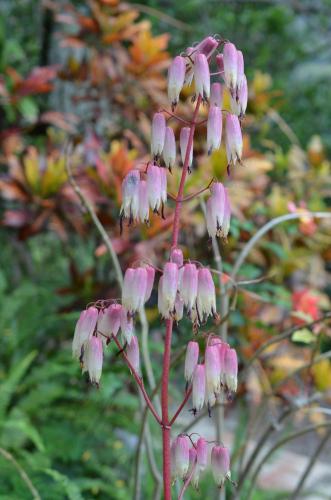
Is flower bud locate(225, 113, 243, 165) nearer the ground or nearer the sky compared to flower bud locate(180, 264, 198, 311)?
nearer the sky

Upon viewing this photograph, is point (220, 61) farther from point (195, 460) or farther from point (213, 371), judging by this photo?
point (195, 460)

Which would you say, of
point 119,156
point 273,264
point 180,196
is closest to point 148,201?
point 180,196

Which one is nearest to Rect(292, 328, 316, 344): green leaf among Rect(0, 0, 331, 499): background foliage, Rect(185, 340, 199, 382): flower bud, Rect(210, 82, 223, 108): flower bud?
Rect(0, 0, 331, 499): background foliage

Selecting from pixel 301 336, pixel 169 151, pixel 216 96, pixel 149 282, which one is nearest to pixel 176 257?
pixel 149 282

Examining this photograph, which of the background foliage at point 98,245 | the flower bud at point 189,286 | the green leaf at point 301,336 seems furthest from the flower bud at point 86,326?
the background foliage at point 98,245

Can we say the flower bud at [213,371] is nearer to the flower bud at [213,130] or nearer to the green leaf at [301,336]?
the flower bud at [213,130]

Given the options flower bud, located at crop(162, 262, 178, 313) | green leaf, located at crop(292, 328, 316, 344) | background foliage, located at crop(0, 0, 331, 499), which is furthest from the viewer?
background foliage, located at crop(0, 0, 331, 499)

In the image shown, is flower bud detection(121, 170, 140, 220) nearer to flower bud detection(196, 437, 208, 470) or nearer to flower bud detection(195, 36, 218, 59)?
flower bud detection(195, 36, 218, 59)
